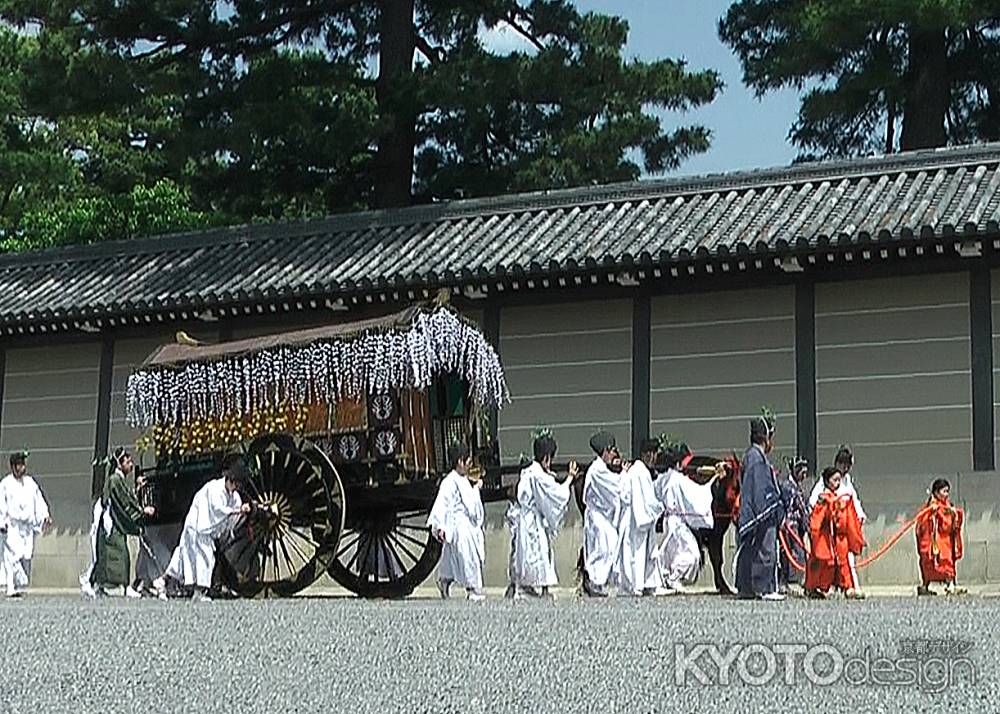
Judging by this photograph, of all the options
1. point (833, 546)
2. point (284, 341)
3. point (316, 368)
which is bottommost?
point (833, 546)

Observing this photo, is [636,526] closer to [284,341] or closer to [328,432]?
[328,432]

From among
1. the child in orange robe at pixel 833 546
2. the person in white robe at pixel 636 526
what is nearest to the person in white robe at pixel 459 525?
the person in white robe at pixel 636 526

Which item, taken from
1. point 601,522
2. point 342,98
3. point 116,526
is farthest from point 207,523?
point 342,98

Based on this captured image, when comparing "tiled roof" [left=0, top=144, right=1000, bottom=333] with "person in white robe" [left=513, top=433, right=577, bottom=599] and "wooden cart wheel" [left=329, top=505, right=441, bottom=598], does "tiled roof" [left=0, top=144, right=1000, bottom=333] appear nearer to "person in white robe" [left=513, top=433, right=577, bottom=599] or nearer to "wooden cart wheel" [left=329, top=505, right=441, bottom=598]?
"person in white robe" [left=513, top=433, right=577, bottom=599]

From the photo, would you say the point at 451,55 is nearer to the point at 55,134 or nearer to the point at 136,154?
the point at 136,154

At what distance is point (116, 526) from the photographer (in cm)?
1585

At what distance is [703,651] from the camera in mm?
7664

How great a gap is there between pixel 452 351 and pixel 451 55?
1239cm

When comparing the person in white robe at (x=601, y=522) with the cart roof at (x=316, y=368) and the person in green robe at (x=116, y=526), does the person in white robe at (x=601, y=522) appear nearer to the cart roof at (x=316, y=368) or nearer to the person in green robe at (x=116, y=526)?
the cart roof at (x=316, y=368)

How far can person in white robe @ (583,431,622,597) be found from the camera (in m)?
14.7

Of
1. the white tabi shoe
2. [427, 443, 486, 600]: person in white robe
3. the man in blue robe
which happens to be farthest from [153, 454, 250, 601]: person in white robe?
the man in blue robe

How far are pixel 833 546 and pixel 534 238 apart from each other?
5517 mm

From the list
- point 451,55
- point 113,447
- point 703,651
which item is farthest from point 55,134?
point 703,651

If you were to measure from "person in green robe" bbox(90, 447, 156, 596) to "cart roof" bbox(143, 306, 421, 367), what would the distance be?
53.6 inches
